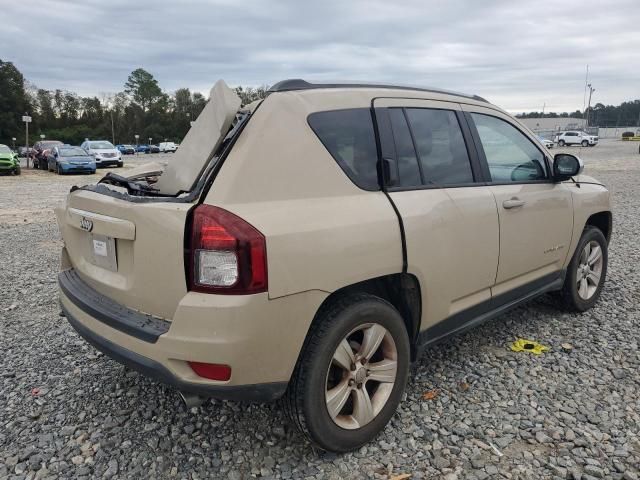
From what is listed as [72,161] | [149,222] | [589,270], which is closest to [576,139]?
[72,161]

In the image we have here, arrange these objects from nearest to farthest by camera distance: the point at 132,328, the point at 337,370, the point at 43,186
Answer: the point at 132,328
the point at 337,370
the point at 43,186

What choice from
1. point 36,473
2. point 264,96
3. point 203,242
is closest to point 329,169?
point 264,96

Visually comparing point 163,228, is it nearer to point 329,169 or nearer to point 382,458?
point 329,169

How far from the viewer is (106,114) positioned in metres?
92.5

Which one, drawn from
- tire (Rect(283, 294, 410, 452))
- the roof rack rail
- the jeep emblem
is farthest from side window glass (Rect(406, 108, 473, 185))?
the jeep emblem

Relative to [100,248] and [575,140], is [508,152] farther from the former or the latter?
[575,140]

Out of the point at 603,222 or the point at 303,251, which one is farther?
the point at 603,222

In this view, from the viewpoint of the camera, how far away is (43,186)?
60.0 feet

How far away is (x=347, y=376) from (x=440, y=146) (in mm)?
1487

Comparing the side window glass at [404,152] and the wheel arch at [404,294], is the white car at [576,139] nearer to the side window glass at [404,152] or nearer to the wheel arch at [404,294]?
the side window glass at [404,152]

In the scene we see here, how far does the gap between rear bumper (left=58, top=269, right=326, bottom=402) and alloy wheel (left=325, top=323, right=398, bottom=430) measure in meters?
0.29

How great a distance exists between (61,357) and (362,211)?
261 cm

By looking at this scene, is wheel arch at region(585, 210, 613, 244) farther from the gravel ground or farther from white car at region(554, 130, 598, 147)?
white car at region(554, 130, 598, 147)

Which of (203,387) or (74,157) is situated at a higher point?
(74,157)
